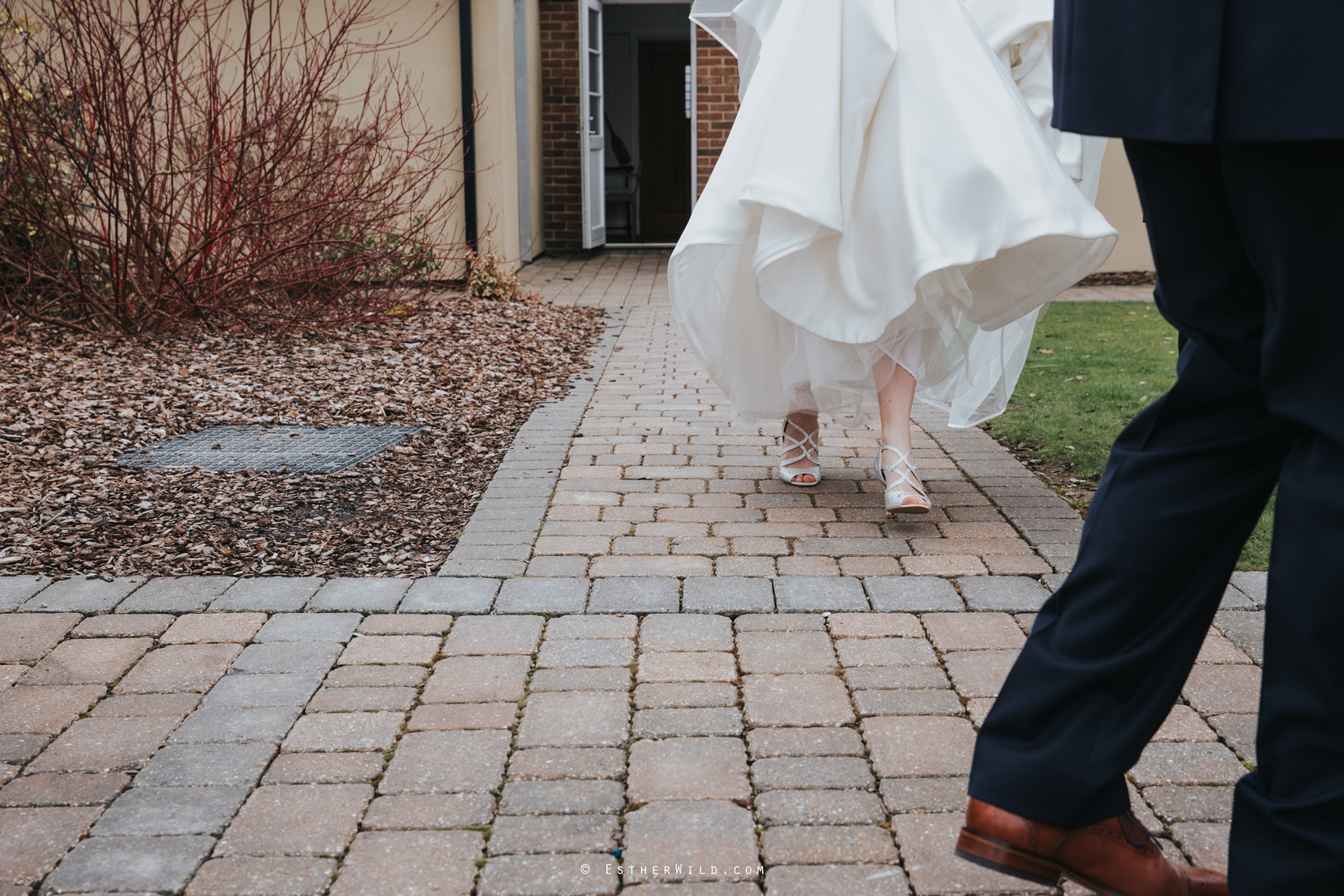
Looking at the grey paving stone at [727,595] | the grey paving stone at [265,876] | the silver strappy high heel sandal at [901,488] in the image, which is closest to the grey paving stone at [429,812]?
the grey paving stone at [265,876]

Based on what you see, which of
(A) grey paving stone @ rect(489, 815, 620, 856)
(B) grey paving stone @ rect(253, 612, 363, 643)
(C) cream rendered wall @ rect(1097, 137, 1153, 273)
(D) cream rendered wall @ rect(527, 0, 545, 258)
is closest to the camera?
(A) grey paving stone @ rect(489, 815, 620, 856)

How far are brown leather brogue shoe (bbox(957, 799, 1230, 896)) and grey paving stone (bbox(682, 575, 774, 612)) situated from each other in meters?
1.24

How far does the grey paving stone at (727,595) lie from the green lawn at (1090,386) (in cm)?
122

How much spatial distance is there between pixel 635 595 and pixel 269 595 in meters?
0.87

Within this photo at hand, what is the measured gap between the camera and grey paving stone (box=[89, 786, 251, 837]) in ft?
6.21

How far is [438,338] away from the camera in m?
6.58

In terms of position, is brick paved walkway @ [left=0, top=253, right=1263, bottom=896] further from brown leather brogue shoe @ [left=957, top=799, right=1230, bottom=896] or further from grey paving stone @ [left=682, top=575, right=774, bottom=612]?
brown leather brogue shoe @ [left=957, top=799, right=1230, bottom=896]

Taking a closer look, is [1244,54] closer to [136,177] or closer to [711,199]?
[711,199]

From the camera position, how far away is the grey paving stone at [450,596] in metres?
2.82

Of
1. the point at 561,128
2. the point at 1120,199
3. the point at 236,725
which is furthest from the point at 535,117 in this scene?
the point at 236,725

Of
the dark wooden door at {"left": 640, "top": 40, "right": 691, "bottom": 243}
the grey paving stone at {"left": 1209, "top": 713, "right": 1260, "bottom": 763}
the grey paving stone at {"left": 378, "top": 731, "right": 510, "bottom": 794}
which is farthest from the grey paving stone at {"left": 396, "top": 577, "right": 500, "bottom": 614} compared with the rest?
the dark wooden door at {"left": 640, "top": 40, "right": 691, "bottom": 243}

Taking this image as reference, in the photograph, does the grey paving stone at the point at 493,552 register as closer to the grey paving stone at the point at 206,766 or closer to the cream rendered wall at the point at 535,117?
the grey paving stone at the point at 206,766

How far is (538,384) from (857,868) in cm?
417

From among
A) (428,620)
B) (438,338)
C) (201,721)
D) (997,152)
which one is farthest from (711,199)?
(438,338)
